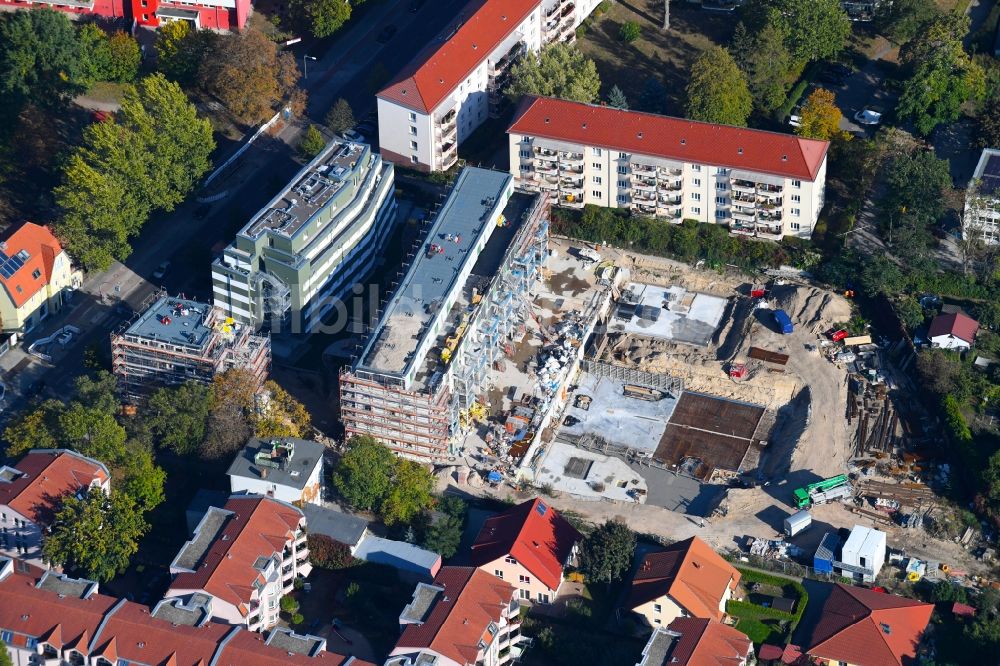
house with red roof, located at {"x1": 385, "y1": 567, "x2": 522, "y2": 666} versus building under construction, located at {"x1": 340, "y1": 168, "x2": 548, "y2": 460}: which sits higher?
building under construction, located at {"x1": 340, "y1": 168, "x2": 548, "y2": 460}

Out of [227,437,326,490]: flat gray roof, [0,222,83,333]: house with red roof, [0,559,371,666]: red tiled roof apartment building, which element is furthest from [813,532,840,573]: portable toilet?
[0,222,83,333]: house with red roof

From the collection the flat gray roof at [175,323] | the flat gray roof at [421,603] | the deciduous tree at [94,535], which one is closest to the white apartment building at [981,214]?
the flat gray roof at [421,603]

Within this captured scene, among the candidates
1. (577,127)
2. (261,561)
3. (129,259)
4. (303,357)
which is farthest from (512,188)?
(261,561)

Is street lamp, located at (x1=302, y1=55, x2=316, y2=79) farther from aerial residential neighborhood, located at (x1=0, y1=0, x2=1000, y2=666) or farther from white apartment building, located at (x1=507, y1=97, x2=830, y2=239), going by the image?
white apartment building, located at (x1=507, y1=97, x2=830, y2=239)

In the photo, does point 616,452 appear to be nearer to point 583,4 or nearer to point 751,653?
point 751,653

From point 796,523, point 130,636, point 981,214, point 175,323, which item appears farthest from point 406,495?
point 981,214

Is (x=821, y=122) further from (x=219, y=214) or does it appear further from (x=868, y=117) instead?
(x=219, y=214)
